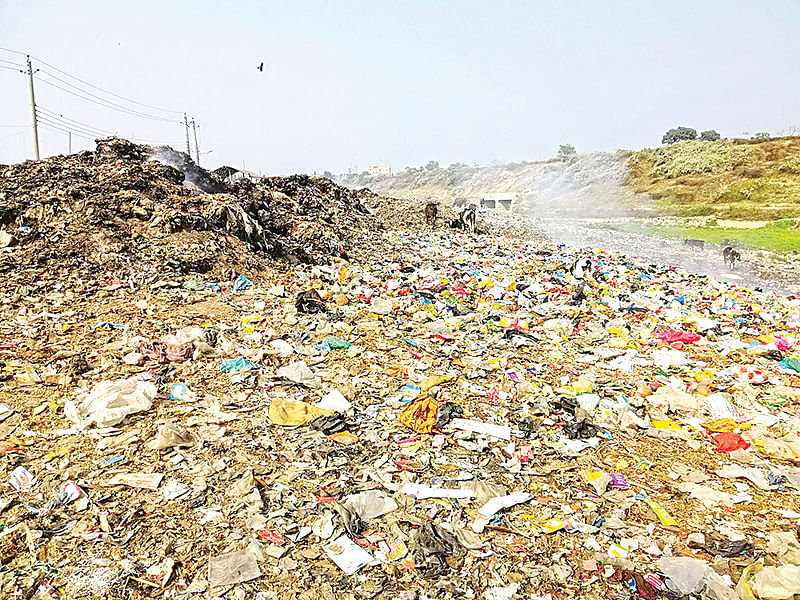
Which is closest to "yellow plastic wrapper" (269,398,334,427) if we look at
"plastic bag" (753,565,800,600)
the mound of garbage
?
"plastic bag" (753,565,800,600)

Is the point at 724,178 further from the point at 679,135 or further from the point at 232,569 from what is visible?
the point at 232,569

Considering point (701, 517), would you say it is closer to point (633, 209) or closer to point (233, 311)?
point (233, 311)

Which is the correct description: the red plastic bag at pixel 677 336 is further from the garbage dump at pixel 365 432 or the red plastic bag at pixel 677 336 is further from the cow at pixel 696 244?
the cow at pixel 696 244

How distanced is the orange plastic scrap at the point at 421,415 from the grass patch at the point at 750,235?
1569cm

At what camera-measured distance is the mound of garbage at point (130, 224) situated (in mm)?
6551

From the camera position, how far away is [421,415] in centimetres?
352

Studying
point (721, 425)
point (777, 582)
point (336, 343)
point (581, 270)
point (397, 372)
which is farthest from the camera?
point (581, 270)

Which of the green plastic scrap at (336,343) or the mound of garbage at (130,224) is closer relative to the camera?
the green plastic scrap at (336,343)

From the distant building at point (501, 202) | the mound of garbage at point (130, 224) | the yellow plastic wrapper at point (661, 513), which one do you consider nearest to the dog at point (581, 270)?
the mound of garbage at point (130, 224)

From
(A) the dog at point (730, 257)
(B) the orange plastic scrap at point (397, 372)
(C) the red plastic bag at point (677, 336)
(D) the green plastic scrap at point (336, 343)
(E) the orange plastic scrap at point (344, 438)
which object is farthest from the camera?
(A) the dog at point (730, 257)

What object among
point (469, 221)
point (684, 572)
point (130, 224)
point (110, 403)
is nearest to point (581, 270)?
point (684, 572)

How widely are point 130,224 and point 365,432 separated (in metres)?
5.78

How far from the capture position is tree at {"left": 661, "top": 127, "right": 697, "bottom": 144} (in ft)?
185

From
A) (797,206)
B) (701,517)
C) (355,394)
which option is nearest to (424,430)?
(355,394)
